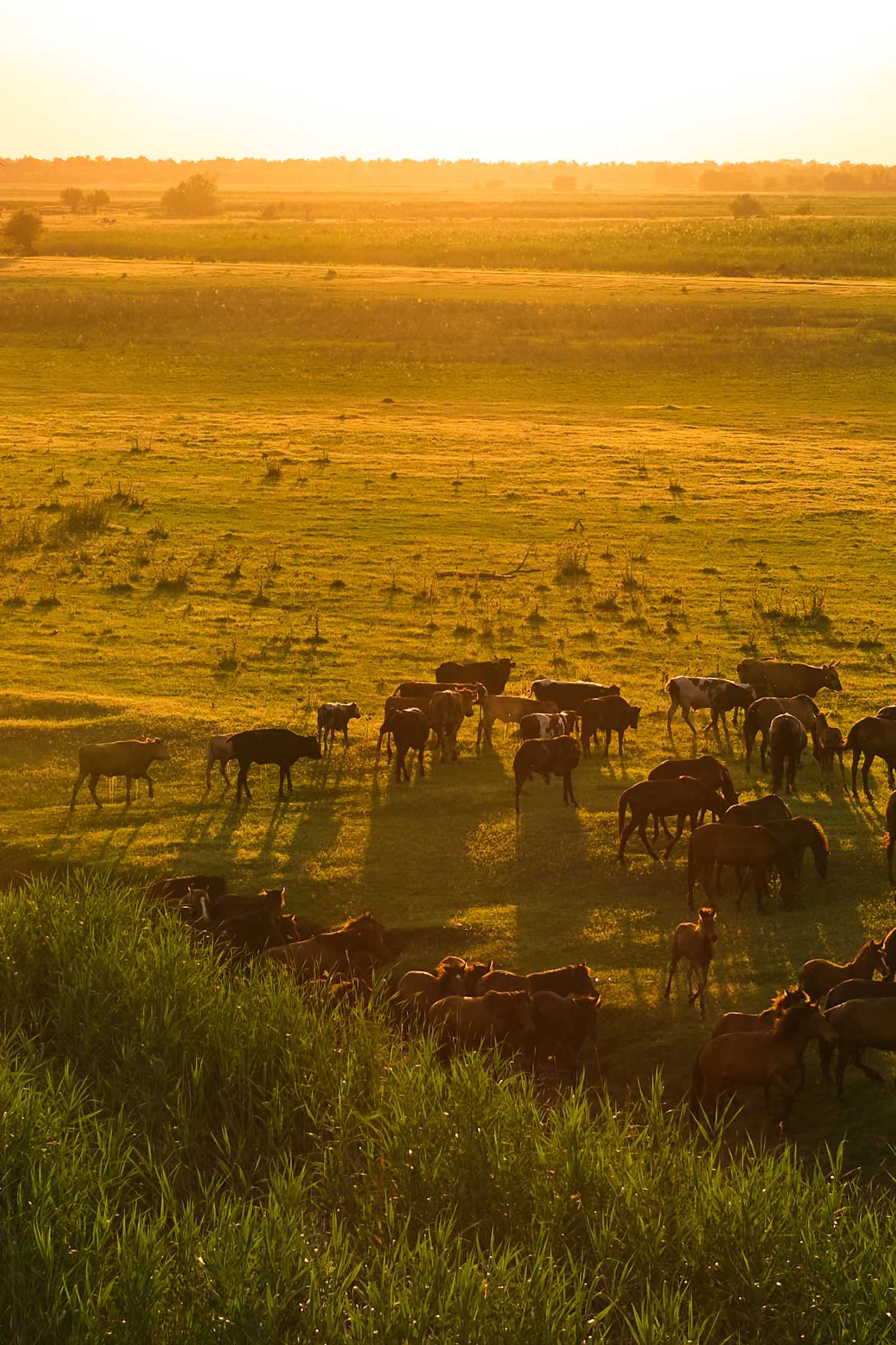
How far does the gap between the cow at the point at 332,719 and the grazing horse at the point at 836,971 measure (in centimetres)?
1202

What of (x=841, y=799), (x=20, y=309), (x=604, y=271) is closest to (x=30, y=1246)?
(x=841, y=799)

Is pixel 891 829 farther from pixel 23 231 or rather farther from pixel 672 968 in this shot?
pixel 23 231

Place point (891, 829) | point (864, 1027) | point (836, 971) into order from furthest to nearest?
point (891, 829) → point (836, 971) → point (864, 1027)

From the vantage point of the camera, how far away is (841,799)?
23.1 metres

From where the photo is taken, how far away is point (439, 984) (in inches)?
612

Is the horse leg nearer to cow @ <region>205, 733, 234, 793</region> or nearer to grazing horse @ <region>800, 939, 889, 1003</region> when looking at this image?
grazing horse @ <region>800, 939, 889, 1003</region>

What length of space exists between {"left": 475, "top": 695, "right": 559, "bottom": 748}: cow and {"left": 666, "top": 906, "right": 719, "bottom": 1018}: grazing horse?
10.3 meters

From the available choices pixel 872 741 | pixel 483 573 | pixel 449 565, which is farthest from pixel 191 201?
pixel 872 741

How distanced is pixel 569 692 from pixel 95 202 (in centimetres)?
16249

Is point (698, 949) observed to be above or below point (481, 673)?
below

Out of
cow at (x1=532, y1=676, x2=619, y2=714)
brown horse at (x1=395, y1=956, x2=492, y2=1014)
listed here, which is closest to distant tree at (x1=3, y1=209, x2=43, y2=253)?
cow at (x1=532, y1=676, x2=619, y2=714)

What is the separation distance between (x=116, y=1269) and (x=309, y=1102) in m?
2.90

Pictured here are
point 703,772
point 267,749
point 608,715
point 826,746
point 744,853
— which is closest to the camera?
point 744,853

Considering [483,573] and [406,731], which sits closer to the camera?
[406,731]
